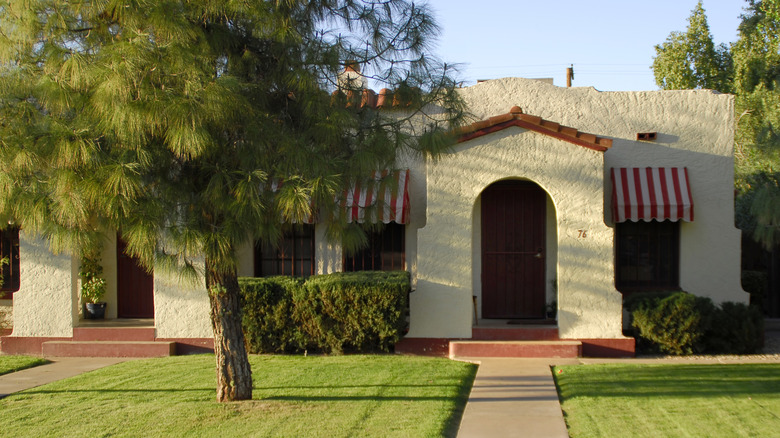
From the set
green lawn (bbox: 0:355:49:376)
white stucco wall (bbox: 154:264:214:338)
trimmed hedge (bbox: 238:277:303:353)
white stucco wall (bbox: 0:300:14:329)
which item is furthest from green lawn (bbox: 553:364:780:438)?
white stucco wall (bbox: 0:300:14:329)

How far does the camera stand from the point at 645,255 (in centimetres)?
1278

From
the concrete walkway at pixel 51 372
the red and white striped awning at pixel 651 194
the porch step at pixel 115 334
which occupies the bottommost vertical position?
the concrete walkway at pixel 51 372

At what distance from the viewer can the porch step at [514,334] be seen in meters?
11.2

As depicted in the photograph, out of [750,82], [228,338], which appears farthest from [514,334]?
[750,82]

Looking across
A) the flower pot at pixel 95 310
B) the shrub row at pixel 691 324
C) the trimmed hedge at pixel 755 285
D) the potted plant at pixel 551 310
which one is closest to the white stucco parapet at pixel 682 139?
the shrub row at pixel 691 324

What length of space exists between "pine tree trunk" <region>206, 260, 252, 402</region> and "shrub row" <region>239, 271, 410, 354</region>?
9.88 ft

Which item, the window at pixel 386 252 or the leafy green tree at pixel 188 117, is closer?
the leafy green tree at pixel 188 117

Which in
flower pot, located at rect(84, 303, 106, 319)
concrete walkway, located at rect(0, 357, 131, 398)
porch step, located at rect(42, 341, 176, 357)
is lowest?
concrete walkway, located at rect(0, 357, 131, 398)

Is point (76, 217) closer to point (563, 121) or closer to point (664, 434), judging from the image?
Answer: point (664, 434)

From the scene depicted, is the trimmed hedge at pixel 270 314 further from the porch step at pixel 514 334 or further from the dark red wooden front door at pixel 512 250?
the dark red wooden front door at pixel 512 250

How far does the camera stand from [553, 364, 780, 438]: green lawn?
7051mm

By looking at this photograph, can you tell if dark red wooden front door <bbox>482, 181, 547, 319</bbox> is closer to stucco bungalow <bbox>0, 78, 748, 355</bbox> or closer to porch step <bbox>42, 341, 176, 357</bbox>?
stucco bungalow <bbox>0, 78, 748, 355</bbox>

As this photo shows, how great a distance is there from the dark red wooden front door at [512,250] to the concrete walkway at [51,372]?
245 inches

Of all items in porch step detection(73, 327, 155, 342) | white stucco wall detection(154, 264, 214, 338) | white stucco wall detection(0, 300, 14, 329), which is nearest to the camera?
white stucco wall detection(154, 264, 214, 338)
